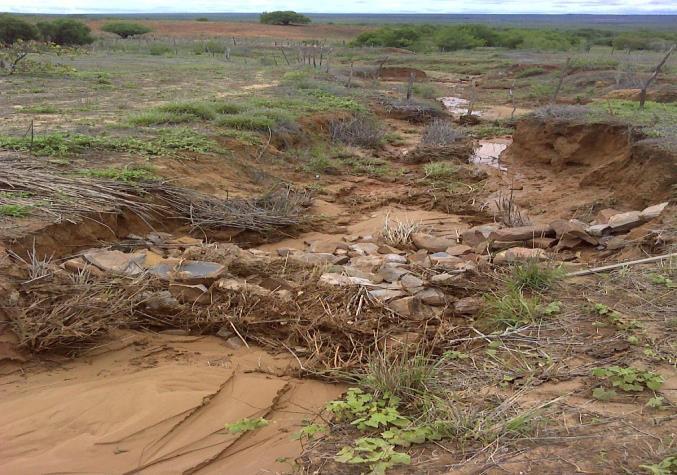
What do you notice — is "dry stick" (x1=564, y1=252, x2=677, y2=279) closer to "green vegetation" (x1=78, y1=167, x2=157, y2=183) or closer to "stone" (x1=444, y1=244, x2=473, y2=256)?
"stone" (x1=444, y1=244, x2=473, y2=256)

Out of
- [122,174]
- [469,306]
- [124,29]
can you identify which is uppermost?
[124,29]

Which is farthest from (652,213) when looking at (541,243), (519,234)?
(519,234)

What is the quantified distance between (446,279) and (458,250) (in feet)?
4.24

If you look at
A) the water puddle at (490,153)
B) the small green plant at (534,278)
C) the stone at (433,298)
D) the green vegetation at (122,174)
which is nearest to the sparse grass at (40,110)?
the green vegetation at (122,174)

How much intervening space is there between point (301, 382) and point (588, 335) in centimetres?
174

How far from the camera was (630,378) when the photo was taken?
275 cm

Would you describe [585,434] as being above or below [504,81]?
below

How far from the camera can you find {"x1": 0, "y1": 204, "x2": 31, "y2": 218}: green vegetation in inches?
181

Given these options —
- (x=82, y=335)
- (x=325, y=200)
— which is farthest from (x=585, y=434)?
(x=325, y=200)

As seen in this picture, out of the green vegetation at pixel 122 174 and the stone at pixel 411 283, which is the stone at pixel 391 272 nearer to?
the stone at pixel 411 283

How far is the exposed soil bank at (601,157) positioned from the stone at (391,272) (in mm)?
3980

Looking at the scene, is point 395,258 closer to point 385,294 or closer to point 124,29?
point 385,294

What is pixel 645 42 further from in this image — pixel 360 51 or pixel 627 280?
pixel 627 280

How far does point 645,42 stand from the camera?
124 feet
